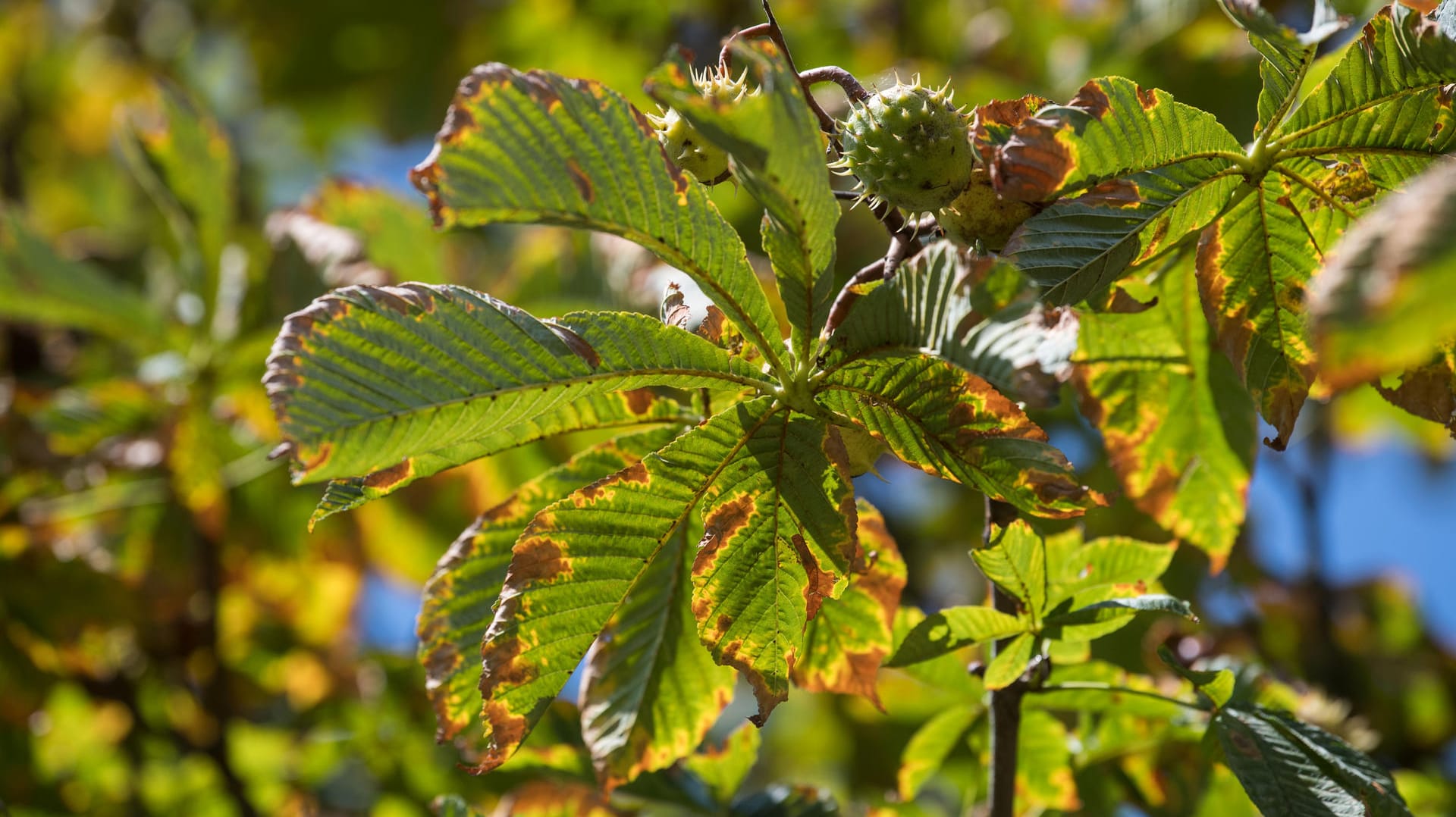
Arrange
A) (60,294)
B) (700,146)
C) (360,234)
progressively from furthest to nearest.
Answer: (360,234) → (60,294) → (700,146)

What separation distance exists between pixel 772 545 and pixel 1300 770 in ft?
1.67

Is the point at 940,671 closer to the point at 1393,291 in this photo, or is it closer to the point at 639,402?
the point at 639,402

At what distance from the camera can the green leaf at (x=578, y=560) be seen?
36.1 inches

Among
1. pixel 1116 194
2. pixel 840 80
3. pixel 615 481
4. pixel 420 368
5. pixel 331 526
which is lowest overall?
pixel 331 526

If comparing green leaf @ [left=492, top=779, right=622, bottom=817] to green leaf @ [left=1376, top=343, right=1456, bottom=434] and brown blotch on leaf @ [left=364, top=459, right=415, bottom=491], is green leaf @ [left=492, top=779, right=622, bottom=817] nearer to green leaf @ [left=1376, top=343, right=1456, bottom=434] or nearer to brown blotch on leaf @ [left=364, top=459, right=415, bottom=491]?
brown blotch on leaf @ [left=364, top=459, right=415, bottom=491]

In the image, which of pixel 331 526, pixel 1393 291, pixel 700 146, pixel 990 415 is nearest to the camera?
pixel 1393 291

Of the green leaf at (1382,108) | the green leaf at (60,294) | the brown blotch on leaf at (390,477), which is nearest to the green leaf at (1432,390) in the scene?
the green leaf at (1382,108)

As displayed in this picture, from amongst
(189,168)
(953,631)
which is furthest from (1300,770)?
(189,168)

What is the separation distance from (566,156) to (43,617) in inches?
73.2

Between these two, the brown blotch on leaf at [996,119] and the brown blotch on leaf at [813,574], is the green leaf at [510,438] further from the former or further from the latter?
the brown blotch on leaf at [996,119]

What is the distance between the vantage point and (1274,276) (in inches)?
40.1

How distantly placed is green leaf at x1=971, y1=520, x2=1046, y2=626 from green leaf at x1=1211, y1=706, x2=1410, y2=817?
0.20 m

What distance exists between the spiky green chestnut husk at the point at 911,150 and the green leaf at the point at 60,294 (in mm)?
1699

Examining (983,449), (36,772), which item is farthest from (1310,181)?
(36,772)
